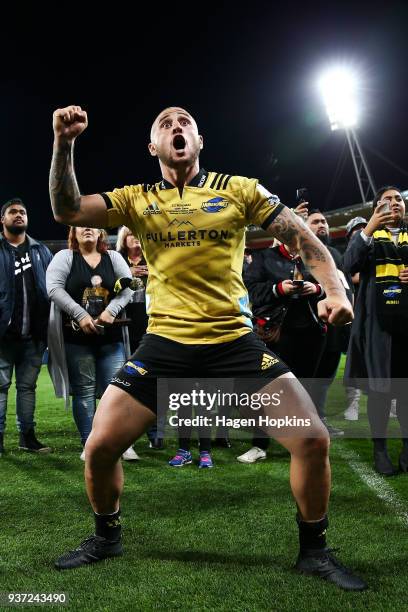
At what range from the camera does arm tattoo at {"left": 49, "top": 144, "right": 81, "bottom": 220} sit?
2.54 m

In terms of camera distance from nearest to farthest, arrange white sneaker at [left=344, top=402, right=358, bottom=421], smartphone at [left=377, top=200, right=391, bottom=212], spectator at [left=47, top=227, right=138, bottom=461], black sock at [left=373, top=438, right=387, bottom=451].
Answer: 1. smartphone at [left=377, top=200, right=391, bottom=212]
2. black sock at [left=373, top=438, right=387, bottom=451]
3. spectator at [left=47, top=227, right=138, bottom=461]
4. white sneaker at [left=344, top=402, right=358, bottom=421]

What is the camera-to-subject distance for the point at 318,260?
2631 millimetres

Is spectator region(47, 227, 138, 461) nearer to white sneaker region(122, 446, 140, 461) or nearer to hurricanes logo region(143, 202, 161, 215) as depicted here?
white sneaker region(122, 446, 140, 461)

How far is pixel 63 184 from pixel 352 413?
509 centimetres

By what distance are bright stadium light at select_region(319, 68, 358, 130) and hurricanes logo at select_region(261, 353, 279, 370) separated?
23.3 meters

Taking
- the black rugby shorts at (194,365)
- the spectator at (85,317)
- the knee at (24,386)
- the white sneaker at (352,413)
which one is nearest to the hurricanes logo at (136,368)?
the black rugby shorts at (194,365)

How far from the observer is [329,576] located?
2514mm

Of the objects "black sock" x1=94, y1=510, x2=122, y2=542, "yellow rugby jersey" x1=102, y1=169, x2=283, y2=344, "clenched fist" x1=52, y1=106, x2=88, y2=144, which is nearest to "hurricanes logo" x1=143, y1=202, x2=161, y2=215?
"yellow rugby jersey" x1=102, y1=169, x2=283, y2=344

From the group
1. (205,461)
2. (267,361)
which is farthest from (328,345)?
(267,361)

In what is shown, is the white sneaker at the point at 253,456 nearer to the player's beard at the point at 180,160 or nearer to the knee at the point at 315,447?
the knee at the point at 315,447

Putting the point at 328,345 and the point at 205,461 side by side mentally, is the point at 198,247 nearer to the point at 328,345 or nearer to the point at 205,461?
the point at 205,461

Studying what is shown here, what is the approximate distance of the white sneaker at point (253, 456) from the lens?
4.75 meters

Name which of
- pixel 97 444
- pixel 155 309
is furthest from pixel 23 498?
pixel 155 309

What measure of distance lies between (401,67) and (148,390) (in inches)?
1290
